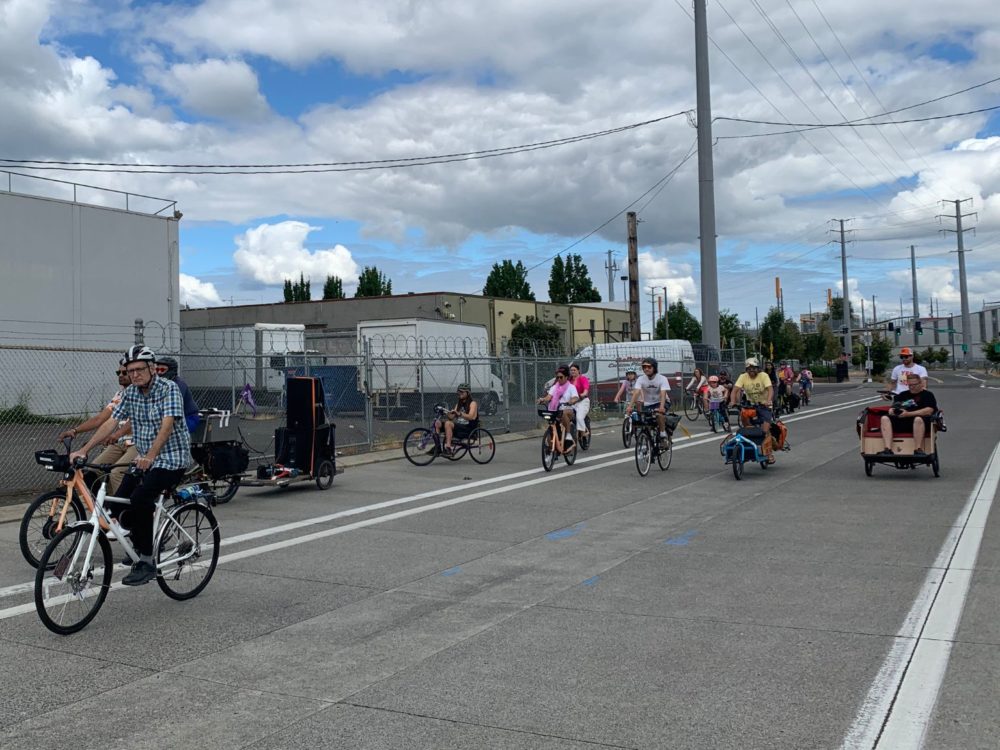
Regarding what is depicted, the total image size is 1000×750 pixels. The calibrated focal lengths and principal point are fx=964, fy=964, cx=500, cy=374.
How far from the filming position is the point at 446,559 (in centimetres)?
838

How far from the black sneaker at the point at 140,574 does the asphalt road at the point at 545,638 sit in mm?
246

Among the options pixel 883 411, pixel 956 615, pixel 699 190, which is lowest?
pixel 956 615

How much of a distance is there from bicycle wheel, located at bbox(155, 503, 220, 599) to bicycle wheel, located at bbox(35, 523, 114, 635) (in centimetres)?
45

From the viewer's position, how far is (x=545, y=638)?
231 inches

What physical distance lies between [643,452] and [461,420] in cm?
351

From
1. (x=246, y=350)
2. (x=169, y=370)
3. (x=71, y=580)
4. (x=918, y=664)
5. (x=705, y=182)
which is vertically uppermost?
(x=705, y=182)

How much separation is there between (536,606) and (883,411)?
8.61 meters

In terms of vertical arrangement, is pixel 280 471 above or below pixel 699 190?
below

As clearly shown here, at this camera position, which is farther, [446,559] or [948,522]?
[948,522]

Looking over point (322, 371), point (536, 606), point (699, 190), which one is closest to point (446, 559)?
point (536, 606)

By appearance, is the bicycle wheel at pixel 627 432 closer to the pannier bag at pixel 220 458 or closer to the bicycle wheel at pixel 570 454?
the bicycle wheel at pixel 570 454

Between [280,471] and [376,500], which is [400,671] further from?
[280,471]

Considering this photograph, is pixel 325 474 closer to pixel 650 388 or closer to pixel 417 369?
pixel 650 388

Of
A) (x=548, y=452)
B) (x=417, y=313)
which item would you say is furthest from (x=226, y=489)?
(x=417, y=313)
